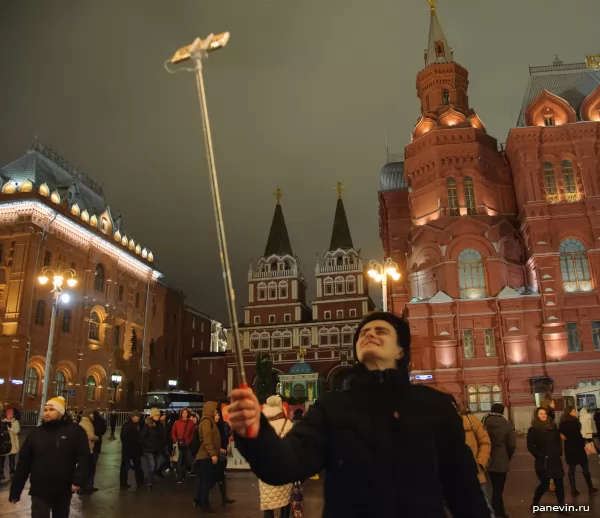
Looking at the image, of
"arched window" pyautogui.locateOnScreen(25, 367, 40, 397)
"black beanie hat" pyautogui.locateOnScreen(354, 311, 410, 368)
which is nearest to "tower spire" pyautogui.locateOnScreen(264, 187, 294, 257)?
"arched window" pyautogui.locateOnScreen(25, 367, 40, 397)

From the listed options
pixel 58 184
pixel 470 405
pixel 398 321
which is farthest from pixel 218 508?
pixel 58 184

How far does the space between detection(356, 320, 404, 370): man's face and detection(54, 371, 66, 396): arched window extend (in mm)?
40234

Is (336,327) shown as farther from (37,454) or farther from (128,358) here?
(37,454)

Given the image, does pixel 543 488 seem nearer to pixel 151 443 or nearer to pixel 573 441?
pixel 573 441

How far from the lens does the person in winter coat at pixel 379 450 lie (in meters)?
2.44

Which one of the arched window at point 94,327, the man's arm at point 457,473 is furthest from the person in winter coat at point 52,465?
the arched window at point 94,327

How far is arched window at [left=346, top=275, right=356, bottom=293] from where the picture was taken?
2429 inches

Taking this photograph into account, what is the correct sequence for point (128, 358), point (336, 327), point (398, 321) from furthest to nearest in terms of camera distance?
point (336, 327) → point (128, 358) → point (398, 321)

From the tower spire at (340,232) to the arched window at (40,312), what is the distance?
117 ft

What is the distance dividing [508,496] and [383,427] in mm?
9812

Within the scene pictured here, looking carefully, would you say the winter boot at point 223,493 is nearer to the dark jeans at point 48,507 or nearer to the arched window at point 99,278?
the dark jeans at point 48,507

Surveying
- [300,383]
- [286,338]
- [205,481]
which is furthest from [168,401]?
[205,481]

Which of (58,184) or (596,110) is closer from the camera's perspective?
(596,110)

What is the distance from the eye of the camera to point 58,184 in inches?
1775
